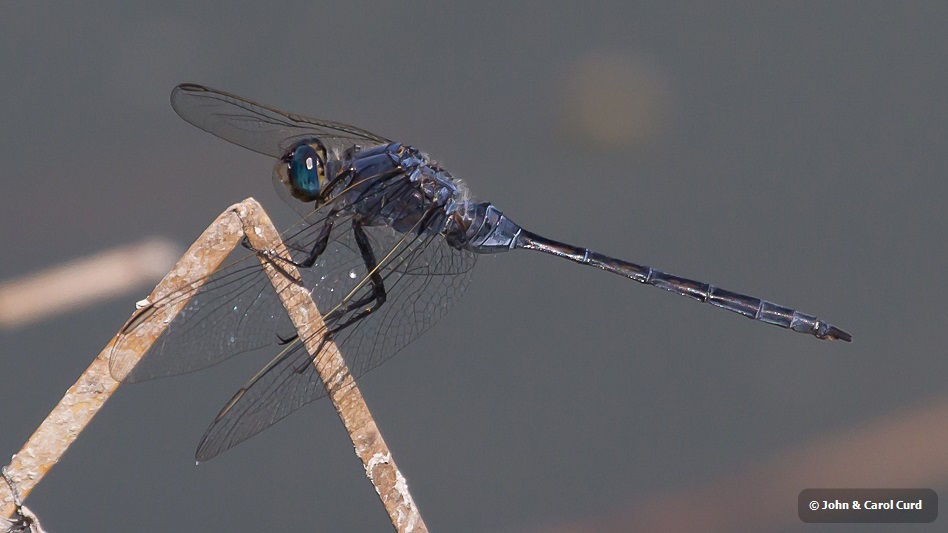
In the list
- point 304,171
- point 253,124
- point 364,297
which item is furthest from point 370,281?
point 253,124

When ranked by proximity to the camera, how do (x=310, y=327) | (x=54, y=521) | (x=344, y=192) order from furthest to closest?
(x=54, y=521) → (x=344, y=192) → (x=310, y=327)

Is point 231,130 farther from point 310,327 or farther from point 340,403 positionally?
point 340,403

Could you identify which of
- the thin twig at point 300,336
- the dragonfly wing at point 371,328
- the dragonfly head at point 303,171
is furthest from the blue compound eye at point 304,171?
the thin twig at point 300,336

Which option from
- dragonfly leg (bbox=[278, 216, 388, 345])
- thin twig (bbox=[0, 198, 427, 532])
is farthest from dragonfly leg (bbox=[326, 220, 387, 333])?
thin twig (bbox=[0, 198, 427, 532])

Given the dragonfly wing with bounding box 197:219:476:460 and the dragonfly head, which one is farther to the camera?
the dragonfly head

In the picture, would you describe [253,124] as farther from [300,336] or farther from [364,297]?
[300,336]

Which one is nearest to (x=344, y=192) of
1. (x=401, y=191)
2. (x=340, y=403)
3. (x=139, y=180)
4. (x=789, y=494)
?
(x=401, y=191)

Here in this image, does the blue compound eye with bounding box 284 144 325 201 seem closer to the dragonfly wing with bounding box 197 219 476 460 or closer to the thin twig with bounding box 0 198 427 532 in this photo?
the dragonfly wing with bounding box 197 219 476 460
